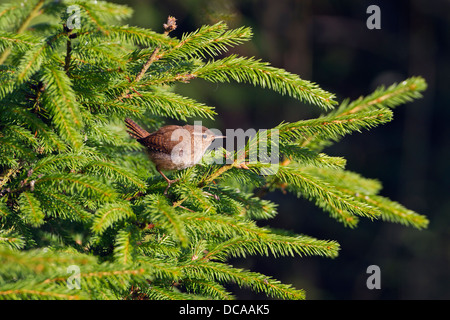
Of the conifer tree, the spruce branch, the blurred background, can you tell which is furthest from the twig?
the blurred background

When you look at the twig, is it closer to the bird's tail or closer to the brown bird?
the brown bird

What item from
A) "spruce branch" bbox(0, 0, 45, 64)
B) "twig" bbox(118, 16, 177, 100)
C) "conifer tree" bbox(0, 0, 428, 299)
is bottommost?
"conifer tree" bbox(0, 0, 428, 299)

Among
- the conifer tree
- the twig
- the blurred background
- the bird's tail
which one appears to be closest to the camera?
the conifer tree

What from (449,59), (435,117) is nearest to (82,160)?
(435,117)

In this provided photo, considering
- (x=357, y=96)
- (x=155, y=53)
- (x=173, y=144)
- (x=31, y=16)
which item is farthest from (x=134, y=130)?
(x=357, y=96)

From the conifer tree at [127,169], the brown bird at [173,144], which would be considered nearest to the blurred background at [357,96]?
the brown bird at [173,144]

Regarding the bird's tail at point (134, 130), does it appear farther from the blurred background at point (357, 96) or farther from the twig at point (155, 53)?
the blurred background at point (357, 96)

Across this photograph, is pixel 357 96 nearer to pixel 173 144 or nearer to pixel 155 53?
pixel 173 144
